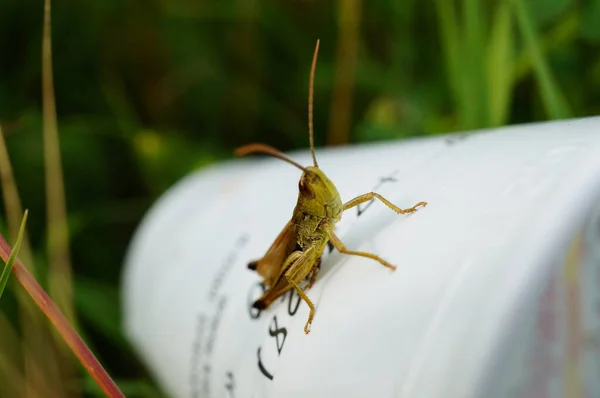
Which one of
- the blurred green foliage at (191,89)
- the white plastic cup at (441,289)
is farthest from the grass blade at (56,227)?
the white plastic cup at (441,289)

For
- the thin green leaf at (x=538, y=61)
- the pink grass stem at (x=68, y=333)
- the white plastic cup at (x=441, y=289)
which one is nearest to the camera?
the white plastic cup at (x=441, y=289)

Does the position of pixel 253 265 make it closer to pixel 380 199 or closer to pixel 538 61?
pixel 380 199

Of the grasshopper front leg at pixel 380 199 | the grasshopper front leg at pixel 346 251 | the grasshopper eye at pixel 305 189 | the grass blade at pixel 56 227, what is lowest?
the grass blade at pixel 56 227

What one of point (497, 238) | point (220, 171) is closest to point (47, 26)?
point (220, 171)

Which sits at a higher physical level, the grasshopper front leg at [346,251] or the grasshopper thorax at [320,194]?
the grasshopper thorax at [320,194]

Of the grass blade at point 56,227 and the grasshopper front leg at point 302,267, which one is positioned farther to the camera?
the grass blade at point 56,227

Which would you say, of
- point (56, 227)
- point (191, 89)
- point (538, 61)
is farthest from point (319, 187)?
point (191, 89)

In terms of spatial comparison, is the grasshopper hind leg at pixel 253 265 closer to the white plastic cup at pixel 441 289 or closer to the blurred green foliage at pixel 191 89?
the white plastic cup at pixel 441 289
